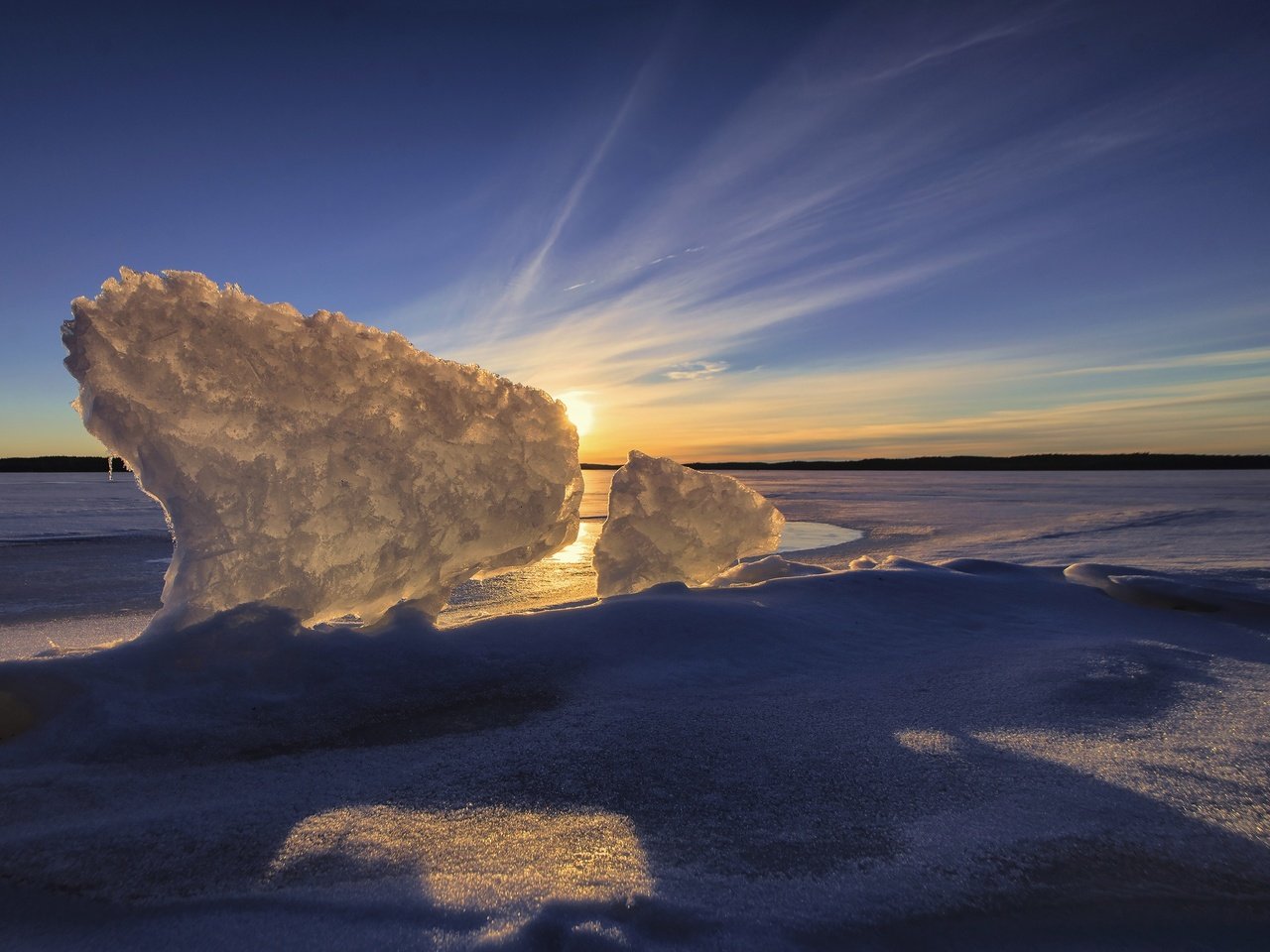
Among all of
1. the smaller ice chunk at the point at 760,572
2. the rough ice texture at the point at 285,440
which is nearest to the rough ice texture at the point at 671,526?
the smaller ice chunk at the point at 760,572

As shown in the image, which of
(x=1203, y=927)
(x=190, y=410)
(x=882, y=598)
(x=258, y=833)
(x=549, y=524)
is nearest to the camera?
(x=1203, y=927)

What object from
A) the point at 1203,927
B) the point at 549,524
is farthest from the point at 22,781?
the point at 1203,927

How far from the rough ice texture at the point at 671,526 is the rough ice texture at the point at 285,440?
1.62 meters

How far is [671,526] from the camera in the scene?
20.2 ft

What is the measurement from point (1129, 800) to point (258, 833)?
2.89m

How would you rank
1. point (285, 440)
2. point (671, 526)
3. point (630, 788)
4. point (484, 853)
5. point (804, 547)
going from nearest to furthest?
point (484, 853) < point (630, 788) < point (285, 440) < point (671, 526) < point (804, 547)

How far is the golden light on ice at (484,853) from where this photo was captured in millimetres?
1859

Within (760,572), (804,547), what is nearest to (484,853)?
(760,572)

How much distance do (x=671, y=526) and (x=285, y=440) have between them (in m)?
3.26

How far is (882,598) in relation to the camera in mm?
4828

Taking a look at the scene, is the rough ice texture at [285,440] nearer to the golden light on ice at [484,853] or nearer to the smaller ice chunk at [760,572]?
the golden light on ice at [484,853]

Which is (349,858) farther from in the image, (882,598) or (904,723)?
(882,598)

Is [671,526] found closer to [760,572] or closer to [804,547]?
[760,572]

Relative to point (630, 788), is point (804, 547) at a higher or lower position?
lower
